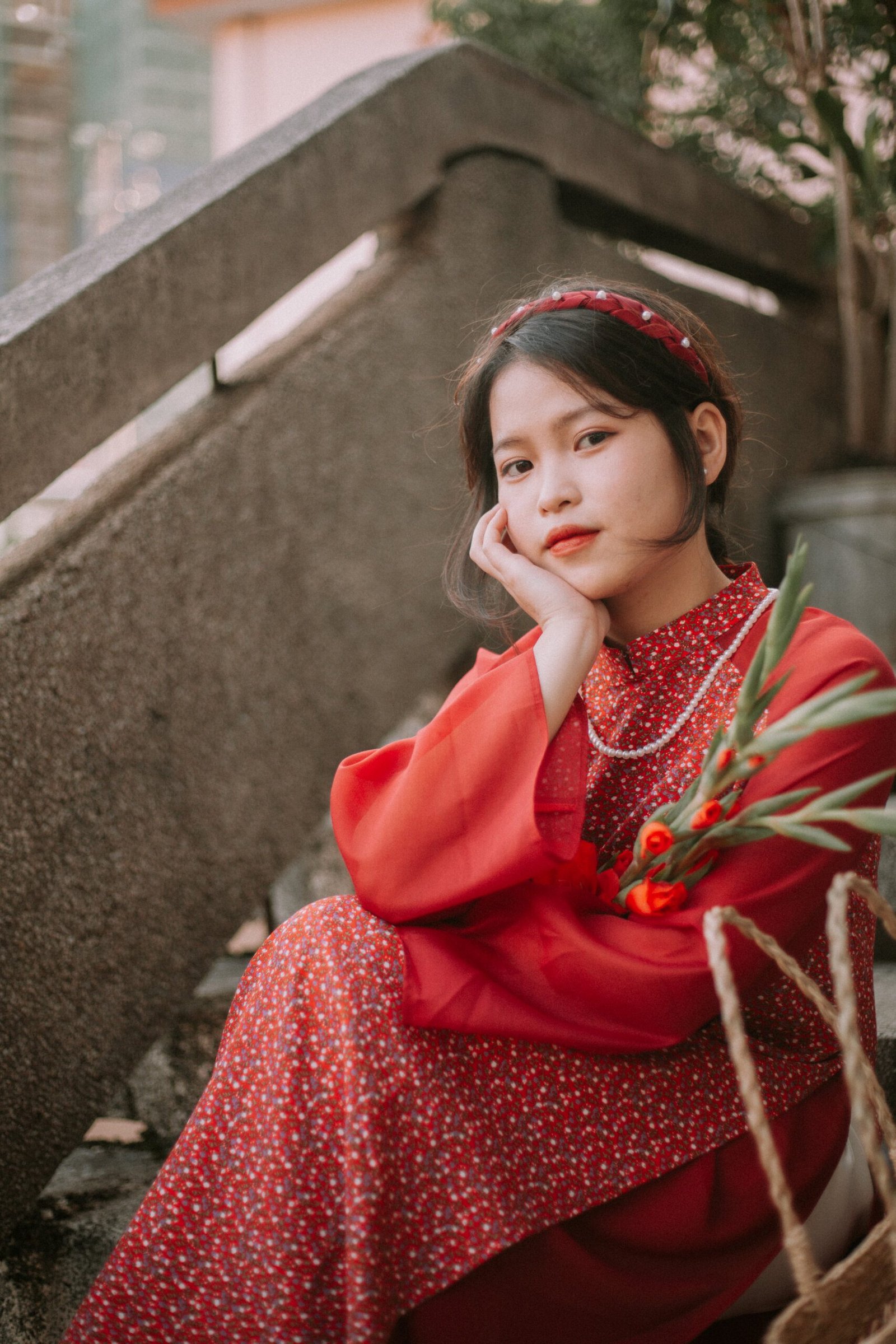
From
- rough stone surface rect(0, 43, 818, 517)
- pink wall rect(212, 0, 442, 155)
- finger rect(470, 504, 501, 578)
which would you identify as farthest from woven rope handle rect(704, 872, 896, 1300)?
pink wall rect(212, 0, 442, 155)

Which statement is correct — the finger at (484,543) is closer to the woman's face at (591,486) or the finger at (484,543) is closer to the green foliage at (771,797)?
the woman's face at (591,486)

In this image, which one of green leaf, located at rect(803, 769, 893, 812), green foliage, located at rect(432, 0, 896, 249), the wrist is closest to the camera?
green leaf, located at rect(803, 769, 893, 812)

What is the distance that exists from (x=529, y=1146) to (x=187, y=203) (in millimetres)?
1928

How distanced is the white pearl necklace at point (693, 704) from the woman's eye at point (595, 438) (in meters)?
0.34

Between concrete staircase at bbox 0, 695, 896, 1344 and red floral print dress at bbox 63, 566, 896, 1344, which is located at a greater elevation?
red floral print dress at bbox 63, 566, 896, 1344

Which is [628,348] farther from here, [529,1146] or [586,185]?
[586,185]

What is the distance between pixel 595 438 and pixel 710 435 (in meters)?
0.22

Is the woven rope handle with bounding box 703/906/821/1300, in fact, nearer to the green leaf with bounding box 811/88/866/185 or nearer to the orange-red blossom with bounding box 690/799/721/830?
the orange-red blossom with bounding box 690/799/721/830

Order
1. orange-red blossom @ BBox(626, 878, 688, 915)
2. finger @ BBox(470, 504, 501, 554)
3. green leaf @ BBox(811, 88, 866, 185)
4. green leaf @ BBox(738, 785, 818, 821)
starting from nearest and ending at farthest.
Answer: green leaf @ BBox(738, 785, 818, 821)
orange-red blossom @ BBox(626, 878, 688, 915)
finger @ BBox(470, 504, 501, 554)
green leaf @ BBox(811, 88, 866, 185)

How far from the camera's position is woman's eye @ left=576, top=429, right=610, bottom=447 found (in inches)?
62.9

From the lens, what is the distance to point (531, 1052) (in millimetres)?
1373

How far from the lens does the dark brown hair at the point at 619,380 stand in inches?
63.1

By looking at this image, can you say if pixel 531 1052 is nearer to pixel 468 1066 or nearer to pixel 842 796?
pixel 468 1066

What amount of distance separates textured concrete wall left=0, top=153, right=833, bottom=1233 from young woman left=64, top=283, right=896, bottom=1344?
2.20 ft
